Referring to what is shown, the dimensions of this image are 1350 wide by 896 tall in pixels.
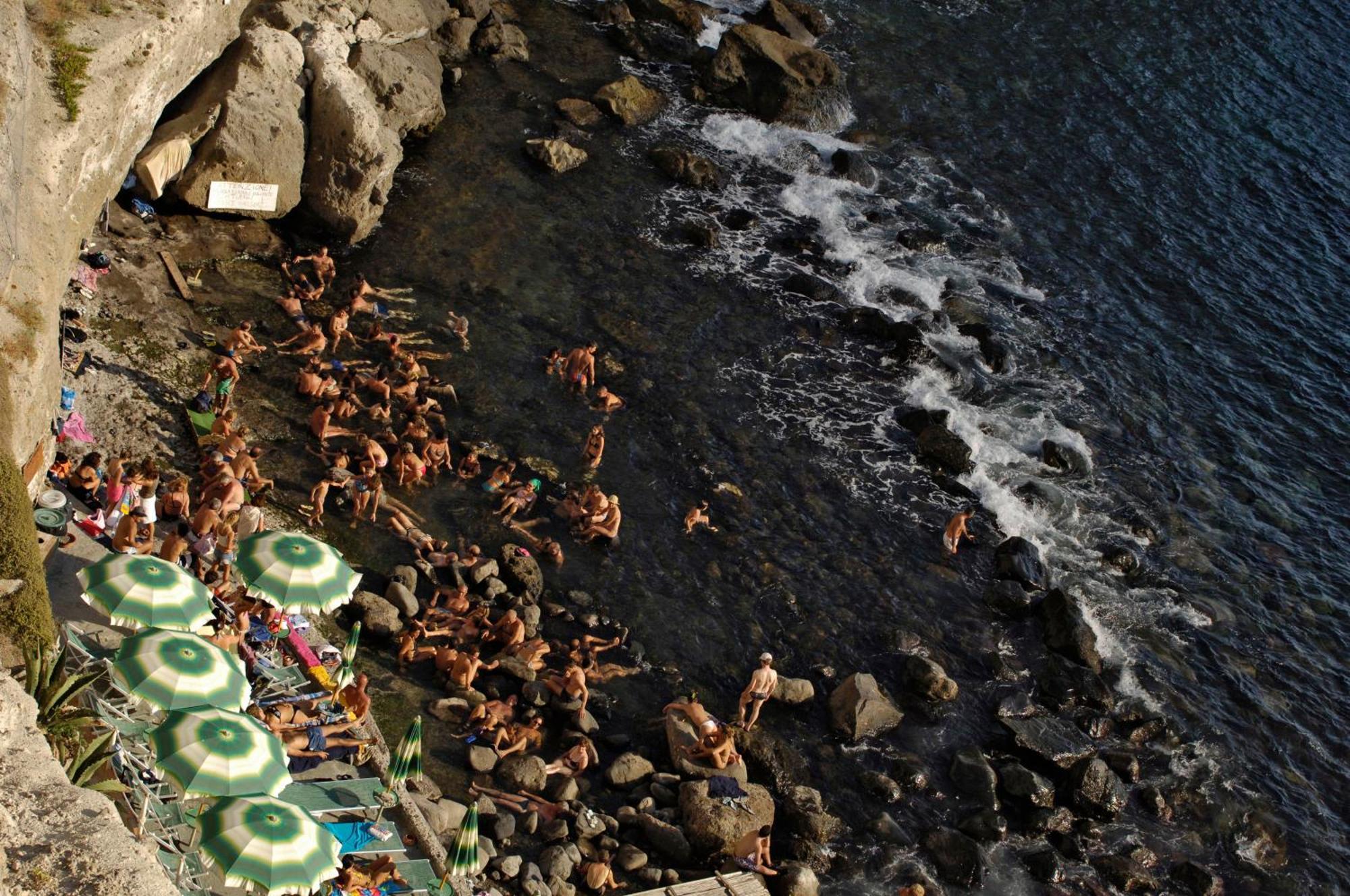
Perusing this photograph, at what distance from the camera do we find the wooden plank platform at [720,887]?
1828cm

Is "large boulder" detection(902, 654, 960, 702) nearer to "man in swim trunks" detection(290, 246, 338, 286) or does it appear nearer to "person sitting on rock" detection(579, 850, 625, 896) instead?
"person sitting on rock" detection(579, 850, 625, 896)

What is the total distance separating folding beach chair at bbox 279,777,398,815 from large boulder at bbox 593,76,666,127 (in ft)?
82.7

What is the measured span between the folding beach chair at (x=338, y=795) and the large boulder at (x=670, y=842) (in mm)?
4150

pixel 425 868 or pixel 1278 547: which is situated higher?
pixel 1278 547

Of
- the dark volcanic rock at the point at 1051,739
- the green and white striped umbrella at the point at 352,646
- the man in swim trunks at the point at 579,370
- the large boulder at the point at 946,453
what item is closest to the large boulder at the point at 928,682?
the dark volcanic rock at the point at 1051,739

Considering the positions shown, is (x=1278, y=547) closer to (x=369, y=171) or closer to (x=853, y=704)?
(x=853, y=704)

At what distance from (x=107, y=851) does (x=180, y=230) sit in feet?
64.0

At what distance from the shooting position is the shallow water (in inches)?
949

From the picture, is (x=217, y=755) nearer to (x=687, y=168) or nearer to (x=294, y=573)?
(x=294, y=573)

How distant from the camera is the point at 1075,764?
22.6m

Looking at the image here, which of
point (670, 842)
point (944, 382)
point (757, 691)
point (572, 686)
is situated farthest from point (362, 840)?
point (944, 382)

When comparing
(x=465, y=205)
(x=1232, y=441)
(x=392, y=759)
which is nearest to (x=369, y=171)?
(x=465, y=205)

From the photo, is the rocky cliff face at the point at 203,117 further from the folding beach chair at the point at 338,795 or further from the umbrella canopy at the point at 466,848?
the umbrella canopy at the point at 466,848

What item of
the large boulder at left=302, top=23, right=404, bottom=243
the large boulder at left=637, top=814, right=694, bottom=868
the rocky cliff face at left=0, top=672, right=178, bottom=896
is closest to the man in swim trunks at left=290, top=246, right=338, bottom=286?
the large boulder at left=302, top=23, right=404, bottom=243
